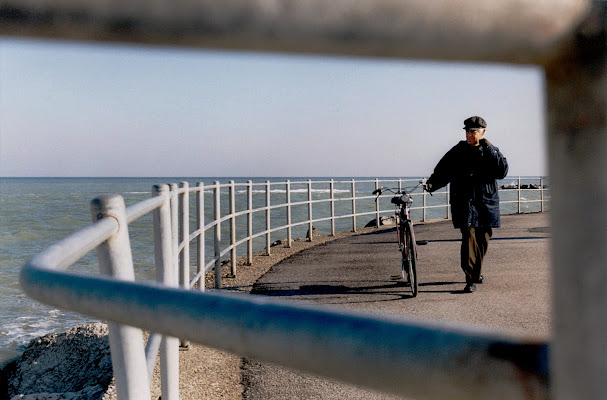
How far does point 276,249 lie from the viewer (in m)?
10.5

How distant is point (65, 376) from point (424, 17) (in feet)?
16.8

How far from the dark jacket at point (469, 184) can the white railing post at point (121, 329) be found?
4.74 meters

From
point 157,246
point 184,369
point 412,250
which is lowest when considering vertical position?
point 184,369

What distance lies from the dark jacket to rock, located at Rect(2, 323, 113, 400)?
3.51 metres

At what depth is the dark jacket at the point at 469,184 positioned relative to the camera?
581 cm

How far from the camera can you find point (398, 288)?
6414 millimetres

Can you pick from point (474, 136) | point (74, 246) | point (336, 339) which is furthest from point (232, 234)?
point (336, 339)

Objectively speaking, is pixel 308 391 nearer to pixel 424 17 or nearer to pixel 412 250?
pixel 412 250

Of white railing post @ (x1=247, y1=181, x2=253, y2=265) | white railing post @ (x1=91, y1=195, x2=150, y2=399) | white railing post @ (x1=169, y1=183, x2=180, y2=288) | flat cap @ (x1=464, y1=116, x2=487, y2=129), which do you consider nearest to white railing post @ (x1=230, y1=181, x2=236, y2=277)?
white railing post @ (x1=247, y1=181, x2=253, y2=265)

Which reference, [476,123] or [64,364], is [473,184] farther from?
[64,364]

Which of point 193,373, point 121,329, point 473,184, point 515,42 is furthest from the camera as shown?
point 473,184

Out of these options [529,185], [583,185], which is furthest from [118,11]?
[529,185]

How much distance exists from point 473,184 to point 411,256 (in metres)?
0.96

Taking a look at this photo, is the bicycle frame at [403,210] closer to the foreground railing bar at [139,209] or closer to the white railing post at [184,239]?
the white railing post at [184,239]
